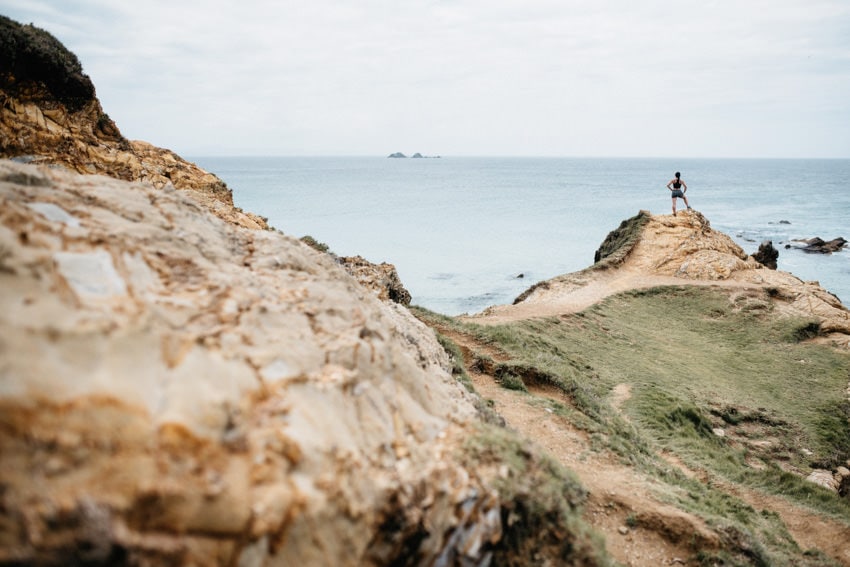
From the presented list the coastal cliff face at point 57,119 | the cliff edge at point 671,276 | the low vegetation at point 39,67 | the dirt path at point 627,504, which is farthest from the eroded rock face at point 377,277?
the low vegetation at point 39,67

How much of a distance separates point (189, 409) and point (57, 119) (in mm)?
12244

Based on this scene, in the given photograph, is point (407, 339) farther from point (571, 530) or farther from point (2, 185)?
point (2, 185)

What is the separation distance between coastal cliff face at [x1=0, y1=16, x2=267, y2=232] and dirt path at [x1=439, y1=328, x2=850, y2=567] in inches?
368

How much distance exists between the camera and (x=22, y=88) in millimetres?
12273

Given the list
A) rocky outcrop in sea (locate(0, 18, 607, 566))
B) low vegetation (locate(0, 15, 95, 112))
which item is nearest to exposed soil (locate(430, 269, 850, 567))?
rocky outcrop in sea (locate(0, 18, 607, 566))

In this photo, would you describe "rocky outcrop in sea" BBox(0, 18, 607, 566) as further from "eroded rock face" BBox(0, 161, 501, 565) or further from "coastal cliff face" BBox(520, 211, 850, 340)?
"coastal cliff face" BBox(520, 211, 850, 340)

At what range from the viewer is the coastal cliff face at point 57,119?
460 inches

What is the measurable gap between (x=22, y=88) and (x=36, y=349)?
12.0 m

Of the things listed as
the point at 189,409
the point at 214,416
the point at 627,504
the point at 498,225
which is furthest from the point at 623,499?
the point at 498,225

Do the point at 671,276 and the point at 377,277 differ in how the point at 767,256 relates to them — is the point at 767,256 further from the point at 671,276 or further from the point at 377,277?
the point at 377,277

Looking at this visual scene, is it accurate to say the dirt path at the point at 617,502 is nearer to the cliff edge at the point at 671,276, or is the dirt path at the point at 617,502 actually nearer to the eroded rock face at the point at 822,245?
the cliff edge at the point at 671,276

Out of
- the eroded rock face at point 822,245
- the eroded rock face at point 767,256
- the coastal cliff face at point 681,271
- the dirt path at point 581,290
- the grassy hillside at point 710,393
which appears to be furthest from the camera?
the eroded rock face at point 822,245

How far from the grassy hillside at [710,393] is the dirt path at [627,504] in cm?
35

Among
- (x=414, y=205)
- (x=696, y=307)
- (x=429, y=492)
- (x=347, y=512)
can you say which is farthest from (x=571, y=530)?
(x=414, y=205)
